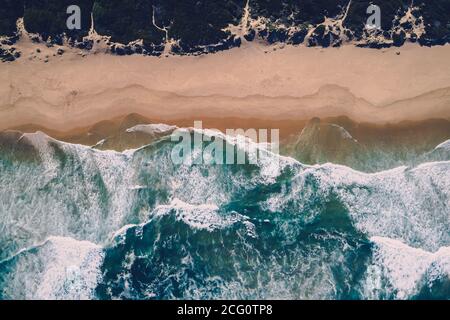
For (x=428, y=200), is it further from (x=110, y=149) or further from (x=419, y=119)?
(x=110, y=149)

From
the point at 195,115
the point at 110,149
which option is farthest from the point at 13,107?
the point at 195,115

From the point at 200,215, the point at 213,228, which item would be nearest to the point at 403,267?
the point at 213,228

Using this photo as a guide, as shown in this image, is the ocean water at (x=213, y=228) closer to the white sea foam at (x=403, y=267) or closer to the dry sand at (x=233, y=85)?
the white sea foam at (x=403, y=267)
